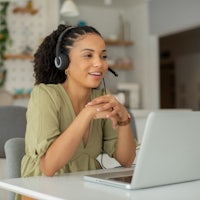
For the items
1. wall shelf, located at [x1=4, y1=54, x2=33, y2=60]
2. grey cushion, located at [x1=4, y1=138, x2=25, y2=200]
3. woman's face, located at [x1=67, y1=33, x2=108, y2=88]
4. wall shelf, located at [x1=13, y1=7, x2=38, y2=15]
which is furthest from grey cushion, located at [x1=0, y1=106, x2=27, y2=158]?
wall shelf, located at [x1=13, y1=7, x2=38, y2=15]

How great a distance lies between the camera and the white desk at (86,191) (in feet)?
3.96

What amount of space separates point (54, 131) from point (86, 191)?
373mm

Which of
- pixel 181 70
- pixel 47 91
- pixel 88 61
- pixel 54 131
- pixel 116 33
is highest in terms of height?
pixel 116 33

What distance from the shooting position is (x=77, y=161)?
1.73 metres

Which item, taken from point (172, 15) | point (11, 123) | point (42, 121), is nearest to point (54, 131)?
point (42, 121)

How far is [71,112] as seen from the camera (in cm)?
174

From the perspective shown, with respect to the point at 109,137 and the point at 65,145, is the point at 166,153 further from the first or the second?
the point at 109,137

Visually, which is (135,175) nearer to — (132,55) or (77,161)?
(77,161)

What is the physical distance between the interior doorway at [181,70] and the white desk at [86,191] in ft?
28.4

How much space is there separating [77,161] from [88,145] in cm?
8

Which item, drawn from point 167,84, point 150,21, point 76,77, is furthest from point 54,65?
point 167,84

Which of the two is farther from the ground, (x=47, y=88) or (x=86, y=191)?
(x=47, y=88)

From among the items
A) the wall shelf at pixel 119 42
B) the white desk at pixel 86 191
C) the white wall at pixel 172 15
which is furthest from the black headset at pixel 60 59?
the wall shelf at pixel 119 42

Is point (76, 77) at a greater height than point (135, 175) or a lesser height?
greater
